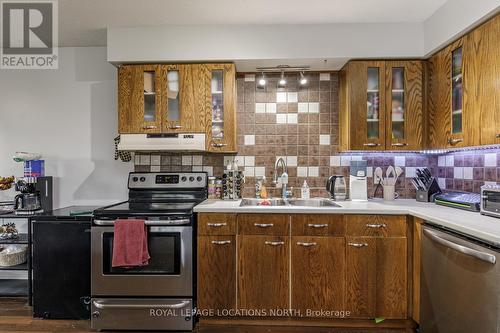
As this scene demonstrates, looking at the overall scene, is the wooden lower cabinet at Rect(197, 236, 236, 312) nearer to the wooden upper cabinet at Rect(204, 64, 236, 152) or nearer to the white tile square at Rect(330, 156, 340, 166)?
the wooden upper cabinet at Rect(204, 64, 236, 152)

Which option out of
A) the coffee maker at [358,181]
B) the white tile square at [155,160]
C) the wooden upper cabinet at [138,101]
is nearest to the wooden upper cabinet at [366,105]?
the coffee maker at [358,181]

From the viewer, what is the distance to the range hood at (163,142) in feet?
8.64

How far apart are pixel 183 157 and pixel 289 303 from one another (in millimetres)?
1611

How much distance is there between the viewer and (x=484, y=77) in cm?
197

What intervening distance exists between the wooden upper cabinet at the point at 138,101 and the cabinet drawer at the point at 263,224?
1.07 m

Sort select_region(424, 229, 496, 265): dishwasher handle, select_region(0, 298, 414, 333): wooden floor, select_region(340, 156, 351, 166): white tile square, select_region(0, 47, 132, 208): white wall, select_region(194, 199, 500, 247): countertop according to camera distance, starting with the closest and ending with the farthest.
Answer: select_region(424, 229, 496, 265): dishwasher handle → select_region(194, 199, 500, 247): countertop → select_region(0, 298, 414, 333): wooden floor → select_region(340, 156, 351, 166): white tile square → select_region(0, 47, 132, 208): white wall

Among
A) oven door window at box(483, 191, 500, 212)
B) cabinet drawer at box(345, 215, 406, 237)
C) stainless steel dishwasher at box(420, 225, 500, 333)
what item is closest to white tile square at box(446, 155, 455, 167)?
oven door window at box(483, 191, 500, 212)

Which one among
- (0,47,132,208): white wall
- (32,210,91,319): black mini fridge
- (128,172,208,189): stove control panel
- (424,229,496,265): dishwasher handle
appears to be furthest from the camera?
(0,47,132,208): white wall

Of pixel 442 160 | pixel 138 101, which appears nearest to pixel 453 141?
pixel 442 160

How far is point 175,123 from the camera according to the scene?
2658 mm

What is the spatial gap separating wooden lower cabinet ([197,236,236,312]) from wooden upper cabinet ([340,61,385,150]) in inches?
53.5

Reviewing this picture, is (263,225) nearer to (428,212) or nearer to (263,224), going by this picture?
(263,224)

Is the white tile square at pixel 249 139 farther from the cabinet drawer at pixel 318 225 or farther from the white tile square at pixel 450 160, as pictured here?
the white tile square at pixel 450 160

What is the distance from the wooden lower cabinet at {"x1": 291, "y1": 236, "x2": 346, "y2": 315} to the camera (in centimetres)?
230
